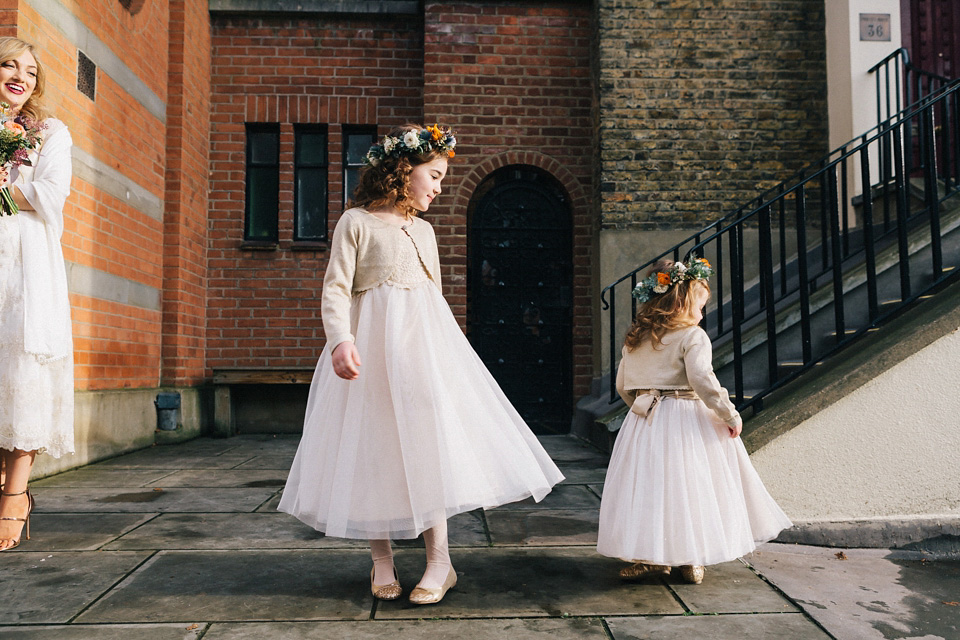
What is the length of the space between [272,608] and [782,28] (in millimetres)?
7320

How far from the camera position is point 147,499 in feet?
14.0

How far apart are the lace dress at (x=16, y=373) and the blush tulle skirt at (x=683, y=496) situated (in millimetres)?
2379

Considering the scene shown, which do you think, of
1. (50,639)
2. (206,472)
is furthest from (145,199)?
(50,639)

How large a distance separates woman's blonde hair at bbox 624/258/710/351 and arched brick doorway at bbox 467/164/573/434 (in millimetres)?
4566

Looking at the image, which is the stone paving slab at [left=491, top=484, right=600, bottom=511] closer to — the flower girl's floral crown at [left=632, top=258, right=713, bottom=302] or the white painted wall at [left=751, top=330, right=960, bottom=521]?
the white painted wall at [left=751, top=330, right=960, bottom=521]

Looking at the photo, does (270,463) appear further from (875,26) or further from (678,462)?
(875,26)

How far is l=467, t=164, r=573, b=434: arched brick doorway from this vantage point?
25.1ft

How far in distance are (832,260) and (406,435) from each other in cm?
347

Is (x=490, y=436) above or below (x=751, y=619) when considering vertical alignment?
above

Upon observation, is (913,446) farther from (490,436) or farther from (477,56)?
(477,56)

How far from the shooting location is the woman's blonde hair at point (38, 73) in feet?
10.2

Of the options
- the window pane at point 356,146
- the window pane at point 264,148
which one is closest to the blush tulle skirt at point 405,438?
the window pane at point 356,146

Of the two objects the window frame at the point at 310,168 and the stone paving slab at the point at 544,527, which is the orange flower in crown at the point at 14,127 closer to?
the stone paving slab at the point at 544,527

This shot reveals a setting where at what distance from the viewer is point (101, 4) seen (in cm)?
574
